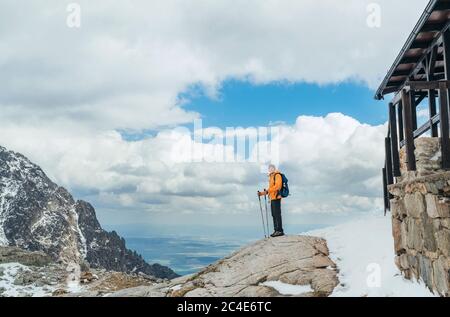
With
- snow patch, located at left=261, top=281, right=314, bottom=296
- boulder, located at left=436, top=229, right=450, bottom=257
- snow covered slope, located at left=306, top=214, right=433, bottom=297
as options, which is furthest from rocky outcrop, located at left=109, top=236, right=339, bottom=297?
boulder, located at left=436, top=229, right=450, bottom=257

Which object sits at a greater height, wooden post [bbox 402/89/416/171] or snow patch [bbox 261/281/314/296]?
wooden post [bbox 402/89/416/171]

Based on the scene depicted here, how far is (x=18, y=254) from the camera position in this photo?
30.3 m

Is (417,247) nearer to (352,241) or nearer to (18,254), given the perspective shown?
(352,241)

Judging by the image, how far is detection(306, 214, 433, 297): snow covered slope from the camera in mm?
10617

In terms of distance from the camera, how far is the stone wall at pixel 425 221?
28.6ft

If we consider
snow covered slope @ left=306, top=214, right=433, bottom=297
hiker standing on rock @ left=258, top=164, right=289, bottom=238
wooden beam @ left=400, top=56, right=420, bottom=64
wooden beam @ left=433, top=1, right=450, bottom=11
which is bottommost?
snow covered slope @ left=306, top=214, right=433, bottom=297

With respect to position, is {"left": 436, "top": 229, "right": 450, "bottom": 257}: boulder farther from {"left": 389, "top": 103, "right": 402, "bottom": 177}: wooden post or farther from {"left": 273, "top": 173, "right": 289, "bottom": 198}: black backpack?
{"left": 273, "top": 173, "right": 289, "bottom": 198}: black backpack

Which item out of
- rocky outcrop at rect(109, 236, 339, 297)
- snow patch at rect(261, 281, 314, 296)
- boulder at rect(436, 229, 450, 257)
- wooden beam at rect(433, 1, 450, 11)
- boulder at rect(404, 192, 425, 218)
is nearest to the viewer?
boulder at rect(436, 229, 450, 257)

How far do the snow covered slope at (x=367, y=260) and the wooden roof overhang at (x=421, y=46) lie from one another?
5.18 metres

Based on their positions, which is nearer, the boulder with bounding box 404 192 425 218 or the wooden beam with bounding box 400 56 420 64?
the boulder with bounding box 404 192 425 218

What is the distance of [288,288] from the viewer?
39.3 feet

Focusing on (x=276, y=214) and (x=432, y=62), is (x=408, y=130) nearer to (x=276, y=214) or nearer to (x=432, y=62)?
(x=432, y=62)

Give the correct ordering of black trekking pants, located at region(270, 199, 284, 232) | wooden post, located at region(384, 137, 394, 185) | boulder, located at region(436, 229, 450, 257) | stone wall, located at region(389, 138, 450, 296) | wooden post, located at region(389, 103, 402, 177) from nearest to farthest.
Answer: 1. boulder, located at region(436, 229, 450, 257)
2. stone wall, located at region(389, 138, 450, 296)
3. wooden post, located at region(389, 103, 402, 177)
4. black trekking pants, located at region(270, 199, 284, 232)
5. wooden post, located at region(384, 137, 394, 185)

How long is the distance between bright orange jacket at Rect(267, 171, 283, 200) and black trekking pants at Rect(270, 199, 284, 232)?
8.2 inches
